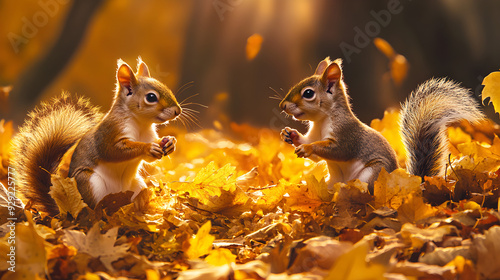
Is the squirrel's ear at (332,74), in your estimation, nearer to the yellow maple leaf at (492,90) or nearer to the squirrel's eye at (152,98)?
the yellow maple leaf at (492,90)

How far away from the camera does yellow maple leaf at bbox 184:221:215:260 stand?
3.19 feet

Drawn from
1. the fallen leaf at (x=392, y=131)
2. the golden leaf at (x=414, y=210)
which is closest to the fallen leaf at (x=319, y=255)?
the golden leaf at (x=414, y=210)

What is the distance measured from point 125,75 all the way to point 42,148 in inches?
14.3

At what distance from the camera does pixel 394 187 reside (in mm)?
1214

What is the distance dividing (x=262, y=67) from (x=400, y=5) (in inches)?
35.4

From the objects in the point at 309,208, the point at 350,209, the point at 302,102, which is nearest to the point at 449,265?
the point at 350,209

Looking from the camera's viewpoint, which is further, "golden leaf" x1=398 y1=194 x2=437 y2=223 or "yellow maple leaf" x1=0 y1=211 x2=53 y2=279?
"golden leaf" x1=398 y1=194 x2=437 y2=223

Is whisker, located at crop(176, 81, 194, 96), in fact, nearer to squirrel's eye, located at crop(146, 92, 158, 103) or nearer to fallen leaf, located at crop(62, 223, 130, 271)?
squirrel's eye, located at crop(146, 92, 158, 103)

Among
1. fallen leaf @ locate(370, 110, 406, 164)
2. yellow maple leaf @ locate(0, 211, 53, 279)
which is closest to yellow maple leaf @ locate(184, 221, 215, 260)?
yellow maple leaf @ locate(0, 211, 53, 279)

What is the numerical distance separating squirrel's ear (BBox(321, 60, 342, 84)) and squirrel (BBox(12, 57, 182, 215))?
1.75 ft

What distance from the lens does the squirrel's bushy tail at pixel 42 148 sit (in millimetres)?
1436

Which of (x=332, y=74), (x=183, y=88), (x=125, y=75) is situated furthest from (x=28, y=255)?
(x=183, y=88)

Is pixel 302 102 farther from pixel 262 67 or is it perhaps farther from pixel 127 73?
pixel 262 67

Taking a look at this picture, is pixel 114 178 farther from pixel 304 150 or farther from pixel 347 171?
pixel 347 171
